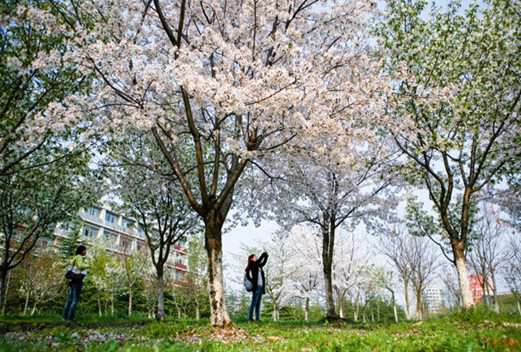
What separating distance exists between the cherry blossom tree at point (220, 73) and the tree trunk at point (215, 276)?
3 centimetres

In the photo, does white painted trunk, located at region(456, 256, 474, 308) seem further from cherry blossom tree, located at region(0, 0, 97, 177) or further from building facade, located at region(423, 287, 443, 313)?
building facade, located at region(423, 287, 443, 313)

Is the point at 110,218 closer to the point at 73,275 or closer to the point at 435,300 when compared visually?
Answer: the point at 435,300

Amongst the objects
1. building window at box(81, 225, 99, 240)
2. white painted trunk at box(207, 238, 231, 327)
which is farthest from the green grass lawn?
building window at box(81, 225, 99, 240)

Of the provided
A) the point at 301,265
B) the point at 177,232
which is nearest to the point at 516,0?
the point at 177,232

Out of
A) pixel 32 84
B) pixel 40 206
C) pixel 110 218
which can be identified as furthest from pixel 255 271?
pixel 110 218

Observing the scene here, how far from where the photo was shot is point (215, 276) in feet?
31.7

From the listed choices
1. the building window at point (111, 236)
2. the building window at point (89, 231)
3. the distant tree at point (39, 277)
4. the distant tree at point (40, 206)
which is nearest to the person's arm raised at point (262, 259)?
the distant tree at point (40, 206)

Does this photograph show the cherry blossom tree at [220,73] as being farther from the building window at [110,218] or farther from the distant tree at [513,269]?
the building window at [110,218]

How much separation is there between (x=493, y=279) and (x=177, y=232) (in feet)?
84.0

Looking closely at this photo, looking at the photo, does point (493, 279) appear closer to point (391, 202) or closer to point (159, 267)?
point (391, 202)

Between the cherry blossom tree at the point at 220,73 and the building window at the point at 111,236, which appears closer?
the cherry blossom tree at the point at 220,73

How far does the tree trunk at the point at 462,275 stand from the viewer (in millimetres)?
13643

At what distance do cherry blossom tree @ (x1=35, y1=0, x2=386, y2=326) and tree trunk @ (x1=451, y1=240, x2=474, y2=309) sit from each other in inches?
271

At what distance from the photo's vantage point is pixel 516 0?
13.6 meters
